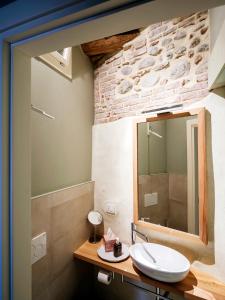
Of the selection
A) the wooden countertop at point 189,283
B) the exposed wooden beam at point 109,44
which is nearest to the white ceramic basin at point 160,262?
the wooden countertop at point 189,283

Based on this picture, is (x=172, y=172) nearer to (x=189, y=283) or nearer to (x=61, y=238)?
(x=189, y=283)

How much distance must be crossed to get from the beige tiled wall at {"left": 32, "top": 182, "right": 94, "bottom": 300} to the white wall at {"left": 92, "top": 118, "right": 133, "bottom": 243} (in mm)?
184

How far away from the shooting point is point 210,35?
4.56ft

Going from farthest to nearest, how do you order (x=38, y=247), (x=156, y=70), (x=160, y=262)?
(x=156, y=70), (x=160, y=262), (x=38, y=247)

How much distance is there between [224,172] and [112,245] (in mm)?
1155

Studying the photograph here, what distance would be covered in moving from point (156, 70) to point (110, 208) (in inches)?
56.9

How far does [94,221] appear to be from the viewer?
184cm

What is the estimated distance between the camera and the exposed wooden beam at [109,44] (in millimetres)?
1799

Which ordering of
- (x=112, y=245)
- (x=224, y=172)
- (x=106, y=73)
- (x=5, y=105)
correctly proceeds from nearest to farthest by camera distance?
(x=5, y=105) < (x=224, y=172) < (x=112, y=245) < (x=106, y=73)

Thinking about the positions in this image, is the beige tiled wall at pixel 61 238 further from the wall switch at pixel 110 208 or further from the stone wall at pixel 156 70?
the stone wall at pixel 156 70

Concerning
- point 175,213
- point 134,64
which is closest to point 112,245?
point 175,213

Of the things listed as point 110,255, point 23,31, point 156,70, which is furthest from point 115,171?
point 23,31

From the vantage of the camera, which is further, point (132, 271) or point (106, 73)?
point (106, 73)

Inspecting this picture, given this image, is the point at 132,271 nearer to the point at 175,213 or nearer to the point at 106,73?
the point at 175,213
